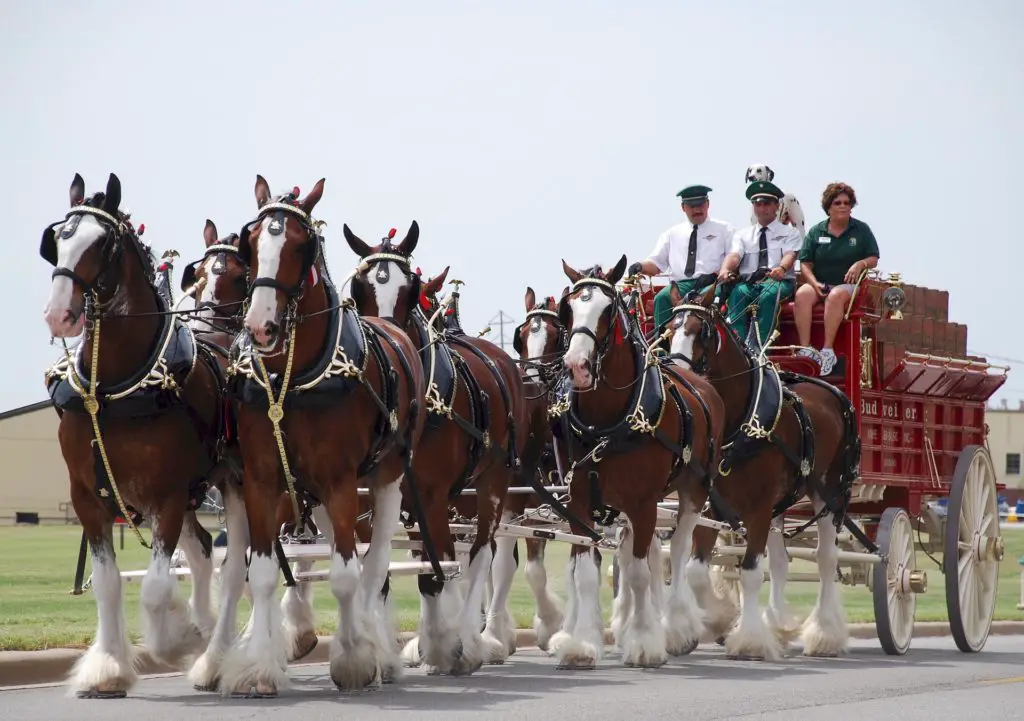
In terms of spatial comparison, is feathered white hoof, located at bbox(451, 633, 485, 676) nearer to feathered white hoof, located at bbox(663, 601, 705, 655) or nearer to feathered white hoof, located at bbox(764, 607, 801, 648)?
feathered white hoof, located at bbox(663, 601, 705, 655)

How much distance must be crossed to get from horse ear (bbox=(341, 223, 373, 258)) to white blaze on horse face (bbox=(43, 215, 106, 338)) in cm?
286

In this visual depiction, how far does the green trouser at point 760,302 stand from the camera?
45.3 ft

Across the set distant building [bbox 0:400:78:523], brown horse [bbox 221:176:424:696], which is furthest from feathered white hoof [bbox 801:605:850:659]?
distant building [bbox 0:400:78:523]

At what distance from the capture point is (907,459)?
1434 cm

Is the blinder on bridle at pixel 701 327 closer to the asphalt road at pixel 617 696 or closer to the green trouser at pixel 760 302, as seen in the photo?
the green trouser at pixel 760 302

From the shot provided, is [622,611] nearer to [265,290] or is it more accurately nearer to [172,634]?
[172,634]

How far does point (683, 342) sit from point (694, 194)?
221 cm

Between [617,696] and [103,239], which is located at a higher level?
[103,239]

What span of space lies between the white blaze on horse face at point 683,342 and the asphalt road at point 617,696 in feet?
7.62

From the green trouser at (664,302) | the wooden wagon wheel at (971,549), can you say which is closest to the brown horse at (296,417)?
the green trouser at (664,302)

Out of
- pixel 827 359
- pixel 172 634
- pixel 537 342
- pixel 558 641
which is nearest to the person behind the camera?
pixel 172 634

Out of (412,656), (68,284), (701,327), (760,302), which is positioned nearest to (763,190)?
(760,302)

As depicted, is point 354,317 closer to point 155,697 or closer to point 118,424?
point 118,424

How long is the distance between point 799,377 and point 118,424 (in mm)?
6727
